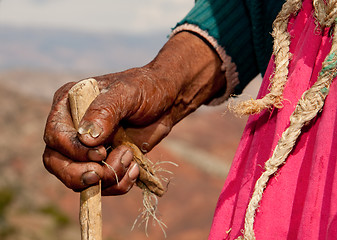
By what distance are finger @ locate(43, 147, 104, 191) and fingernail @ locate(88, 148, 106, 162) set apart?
0.02 m

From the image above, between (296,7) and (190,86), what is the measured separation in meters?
0.65

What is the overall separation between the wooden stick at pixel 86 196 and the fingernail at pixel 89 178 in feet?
0.12

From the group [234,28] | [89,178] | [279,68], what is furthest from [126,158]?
[234,28]

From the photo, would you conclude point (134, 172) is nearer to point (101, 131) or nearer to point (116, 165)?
point (116, 165)

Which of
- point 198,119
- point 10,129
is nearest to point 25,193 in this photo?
point 10,129

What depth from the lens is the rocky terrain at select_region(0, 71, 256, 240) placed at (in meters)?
12.3

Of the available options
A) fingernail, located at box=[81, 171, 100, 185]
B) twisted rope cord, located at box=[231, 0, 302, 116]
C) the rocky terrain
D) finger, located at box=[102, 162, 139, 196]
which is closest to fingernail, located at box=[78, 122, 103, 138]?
fingernail, located at box=[81, 171, 100, 185]

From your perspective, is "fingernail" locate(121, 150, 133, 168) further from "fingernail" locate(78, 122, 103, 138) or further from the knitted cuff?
the knitted cuff

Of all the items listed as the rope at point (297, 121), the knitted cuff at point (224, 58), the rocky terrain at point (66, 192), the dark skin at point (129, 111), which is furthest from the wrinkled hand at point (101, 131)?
the rocky terrain at point (66, 192)

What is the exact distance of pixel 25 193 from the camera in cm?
Result: 1429

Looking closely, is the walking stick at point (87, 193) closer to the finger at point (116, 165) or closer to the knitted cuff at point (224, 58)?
the finger at point (116, 165)

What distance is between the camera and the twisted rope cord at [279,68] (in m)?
1.16

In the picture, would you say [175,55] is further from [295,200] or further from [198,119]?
[198,119]

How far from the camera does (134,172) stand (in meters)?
1.48
